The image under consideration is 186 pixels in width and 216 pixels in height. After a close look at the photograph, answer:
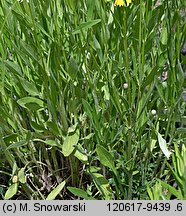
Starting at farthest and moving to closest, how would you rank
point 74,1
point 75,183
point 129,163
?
point 75,183 < point 129,163 < point 74,1

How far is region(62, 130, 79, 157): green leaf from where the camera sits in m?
0.99

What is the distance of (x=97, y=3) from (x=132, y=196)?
0.49m

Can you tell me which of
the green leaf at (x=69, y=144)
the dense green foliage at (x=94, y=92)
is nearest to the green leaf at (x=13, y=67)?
the dense green foliage at (x=94, y=92)

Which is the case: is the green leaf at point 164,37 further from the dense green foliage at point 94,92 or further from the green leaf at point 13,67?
the green leaf at point 13,67

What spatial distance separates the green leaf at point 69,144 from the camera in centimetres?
99

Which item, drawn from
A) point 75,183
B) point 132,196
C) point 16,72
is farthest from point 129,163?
point 16,72

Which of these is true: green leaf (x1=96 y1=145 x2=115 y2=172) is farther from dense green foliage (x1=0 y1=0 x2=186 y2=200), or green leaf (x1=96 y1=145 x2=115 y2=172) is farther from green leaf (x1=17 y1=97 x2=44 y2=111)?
green leaf (x1=17 y1=97 x2=44 y2=111)

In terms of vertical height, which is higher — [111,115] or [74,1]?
[74,1]

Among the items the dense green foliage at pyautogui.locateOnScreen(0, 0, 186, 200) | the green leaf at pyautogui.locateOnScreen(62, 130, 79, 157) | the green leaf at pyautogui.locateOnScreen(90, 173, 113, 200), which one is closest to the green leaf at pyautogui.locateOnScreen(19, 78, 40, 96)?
the dense green foliage at pyautogui.locateOnScreen(0, 0, 186, 200)

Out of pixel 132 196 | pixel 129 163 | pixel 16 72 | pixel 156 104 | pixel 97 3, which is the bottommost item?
pixel 132 196

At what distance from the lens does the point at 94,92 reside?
3.37 feet

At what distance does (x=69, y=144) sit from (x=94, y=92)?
0.14 m

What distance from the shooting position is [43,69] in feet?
3.19

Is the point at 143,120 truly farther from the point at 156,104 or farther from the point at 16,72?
the point at 16,72
